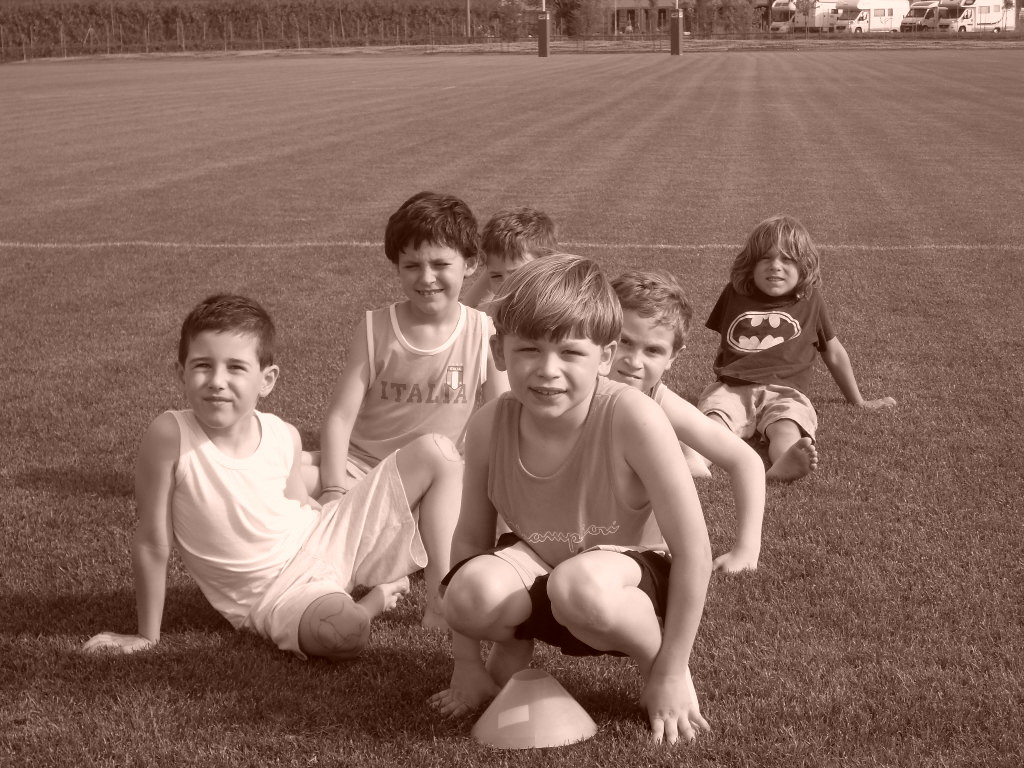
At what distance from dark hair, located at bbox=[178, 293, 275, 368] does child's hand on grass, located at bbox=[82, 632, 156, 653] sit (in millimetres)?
840

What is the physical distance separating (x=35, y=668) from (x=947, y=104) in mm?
27214

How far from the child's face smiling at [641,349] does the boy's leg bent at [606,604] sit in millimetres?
1245

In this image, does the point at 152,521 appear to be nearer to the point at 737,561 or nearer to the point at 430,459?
the point at 430,459

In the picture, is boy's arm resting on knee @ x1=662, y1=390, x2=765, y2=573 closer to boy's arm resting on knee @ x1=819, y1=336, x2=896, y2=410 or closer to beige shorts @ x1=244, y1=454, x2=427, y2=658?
beige shorts @ x1=244, y1=454, x2=427, y2=658

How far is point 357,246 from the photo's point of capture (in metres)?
11.5

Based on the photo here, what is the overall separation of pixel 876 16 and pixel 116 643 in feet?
311

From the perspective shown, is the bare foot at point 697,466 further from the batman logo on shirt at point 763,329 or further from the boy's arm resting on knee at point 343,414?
the boy's arm resting on knee at point 343,414

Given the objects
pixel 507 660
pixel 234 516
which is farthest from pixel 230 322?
pixel 507 660

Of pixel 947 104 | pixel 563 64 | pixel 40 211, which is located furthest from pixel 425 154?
pixel 563 64

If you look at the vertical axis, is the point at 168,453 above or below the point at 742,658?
above

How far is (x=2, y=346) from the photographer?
7.68m

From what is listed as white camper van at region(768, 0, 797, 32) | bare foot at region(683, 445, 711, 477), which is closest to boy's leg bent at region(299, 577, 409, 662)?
bare foot at region(683, 445, 711, 477)

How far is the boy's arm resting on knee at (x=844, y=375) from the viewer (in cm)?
642

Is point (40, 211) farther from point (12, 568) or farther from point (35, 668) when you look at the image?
point (35, 668)
